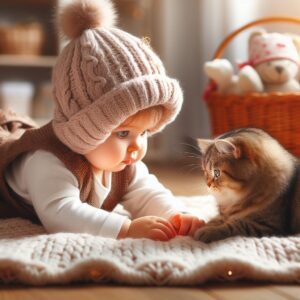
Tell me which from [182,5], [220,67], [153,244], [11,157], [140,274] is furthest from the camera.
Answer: [182,5]

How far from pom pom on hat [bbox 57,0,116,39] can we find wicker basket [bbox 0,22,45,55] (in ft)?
5.46

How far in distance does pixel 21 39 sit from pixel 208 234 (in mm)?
2089

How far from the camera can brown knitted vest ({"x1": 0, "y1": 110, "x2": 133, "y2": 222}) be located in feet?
3.83

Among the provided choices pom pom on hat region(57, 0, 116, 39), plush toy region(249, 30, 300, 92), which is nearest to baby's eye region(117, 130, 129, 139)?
pom pom on hat region(57, 0, 116, 39)

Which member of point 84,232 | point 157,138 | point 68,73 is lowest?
point 157,138

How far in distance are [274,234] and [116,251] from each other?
1.01ft

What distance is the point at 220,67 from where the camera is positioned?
2.07m

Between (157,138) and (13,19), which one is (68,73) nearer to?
(157,138)

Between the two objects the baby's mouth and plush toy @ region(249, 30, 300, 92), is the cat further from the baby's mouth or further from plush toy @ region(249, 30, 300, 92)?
plush toy @ region(249, 30, 300, 92)

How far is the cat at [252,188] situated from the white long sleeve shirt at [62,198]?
173 mm

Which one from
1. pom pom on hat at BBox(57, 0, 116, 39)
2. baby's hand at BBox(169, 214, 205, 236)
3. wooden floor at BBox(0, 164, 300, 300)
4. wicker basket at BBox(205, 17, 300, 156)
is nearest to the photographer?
wooden floor at BBox(0, 164, 300, 300)

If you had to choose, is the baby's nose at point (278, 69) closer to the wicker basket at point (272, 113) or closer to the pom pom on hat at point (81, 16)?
the wicker basket at point (272, 113)

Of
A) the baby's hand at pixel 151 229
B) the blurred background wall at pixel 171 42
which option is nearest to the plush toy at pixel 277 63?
the blurred background wall at pixel 171 42

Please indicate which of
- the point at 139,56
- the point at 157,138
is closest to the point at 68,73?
the point at 139,56
